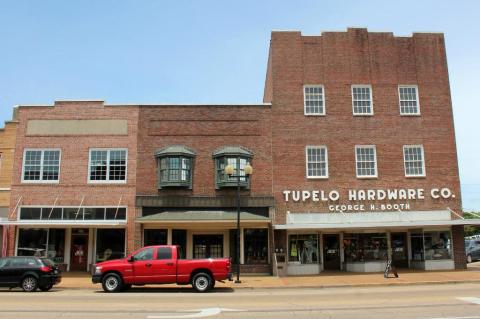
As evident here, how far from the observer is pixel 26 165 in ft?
91.4

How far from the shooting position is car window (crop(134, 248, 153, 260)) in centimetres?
1956

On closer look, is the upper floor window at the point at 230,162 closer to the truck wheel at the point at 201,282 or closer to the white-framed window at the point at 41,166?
the truck wheel at the point at 201,282

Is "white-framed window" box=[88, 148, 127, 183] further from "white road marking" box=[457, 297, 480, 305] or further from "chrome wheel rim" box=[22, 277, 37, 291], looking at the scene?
"white road marking" box=[457, 297, 480, 305]

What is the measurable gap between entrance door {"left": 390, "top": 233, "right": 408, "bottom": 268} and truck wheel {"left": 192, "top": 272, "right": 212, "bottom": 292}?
13457 mm

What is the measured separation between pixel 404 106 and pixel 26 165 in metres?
21.8

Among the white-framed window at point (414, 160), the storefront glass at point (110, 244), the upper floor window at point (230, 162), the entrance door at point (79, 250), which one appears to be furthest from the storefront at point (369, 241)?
the entrance door at point (79, 250)

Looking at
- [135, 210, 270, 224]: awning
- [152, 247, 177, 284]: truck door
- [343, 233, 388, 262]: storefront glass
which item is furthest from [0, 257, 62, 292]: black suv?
[343, 233, 388, 262]: storefront glass

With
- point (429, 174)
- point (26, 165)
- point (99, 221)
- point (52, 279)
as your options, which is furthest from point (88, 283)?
point (429, 174)

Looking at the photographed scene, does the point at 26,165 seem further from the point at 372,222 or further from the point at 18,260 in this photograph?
the point at 372,222

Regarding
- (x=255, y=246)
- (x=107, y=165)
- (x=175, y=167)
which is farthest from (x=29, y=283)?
(x=255, y=246)

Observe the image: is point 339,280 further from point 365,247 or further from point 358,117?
point 358,117

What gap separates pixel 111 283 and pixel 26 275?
3.50m

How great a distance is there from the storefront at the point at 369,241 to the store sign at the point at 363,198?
0.50 m

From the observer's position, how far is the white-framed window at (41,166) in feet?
90.9
